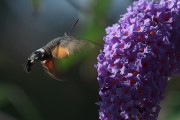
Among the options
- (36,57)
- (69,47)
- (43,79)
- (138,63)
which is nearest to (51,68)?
(36,57)

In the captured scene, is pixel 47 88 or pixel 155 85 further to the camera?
pixel 47 88

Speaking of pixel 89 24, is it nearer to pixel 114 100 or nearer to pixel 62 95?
pixel 114 100

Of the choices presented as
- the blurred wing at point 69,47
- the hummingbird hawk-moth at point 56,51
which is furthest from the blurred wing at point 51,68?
the blurred wing at point 69,47

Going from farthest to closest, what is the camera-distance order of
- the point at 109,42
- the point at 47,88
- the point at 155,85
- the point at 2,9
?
1. the point at 2,9
2. the point at 47,88
3. the point at 109,42
4. the point at 155,85

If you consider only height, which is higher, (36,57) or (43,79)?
(43,79)

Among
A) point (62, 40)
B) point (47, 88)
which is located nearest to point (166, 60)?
point (62, 40)

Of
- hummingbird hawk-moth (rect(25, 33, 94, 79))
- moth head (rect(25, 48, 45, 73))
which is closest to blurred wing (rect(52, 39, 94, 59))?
hummingbird hawk-moth (rect(25, 33, 94, 79))

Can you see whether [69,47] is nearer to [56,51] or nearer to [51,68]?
[56,51]
